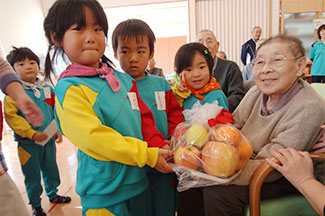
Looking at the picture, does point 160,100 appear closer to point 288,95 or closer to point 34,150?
point 288,95

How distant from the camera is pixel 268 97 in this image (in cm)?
125

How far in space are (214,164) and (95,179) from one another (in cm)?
49

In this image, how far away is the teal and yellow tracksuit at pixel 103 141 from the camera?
85 cm

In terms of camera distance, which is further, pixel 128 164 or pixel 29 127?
pixel 29 127

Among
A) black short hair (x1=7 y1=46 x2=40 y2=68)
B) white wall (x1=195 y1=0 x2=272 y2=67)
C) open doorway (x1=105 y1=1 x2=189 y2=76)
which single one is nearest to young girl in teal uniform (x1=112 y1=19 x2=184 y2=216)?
black short hair (x1=7 y1=46 x2=40 y2=68)

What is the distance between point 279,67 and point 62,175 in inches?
103

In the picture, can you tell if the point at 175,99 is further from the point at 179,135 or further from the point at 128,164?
the point at 128,164

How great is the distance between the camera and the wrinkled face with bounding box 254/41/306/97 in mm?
1068

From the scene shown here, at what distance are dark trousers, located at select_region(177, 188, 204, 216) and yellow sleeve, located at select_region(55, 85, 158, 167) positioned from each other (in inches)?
21.0

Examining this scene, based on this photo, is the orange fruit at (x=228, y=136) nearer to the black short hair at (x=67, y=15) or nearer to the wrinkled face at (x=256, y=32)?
Result: the black short hair at (x=67, y=15)

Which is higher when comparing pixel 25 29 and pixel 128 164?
pixel 25 29

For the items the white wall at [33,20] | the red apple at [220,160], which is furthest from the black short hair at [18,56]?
the white wall at [33,20]

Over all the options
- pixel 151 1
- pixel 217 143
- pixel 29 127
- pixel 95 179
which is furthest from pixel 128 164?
pixel 151 1

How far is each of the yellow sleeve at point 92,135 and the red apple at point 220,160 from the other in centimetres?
21
